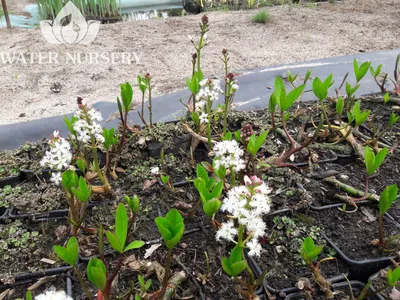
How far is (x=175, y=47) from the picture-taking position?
452 cm

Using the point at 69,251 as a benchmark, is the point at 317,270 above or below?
below

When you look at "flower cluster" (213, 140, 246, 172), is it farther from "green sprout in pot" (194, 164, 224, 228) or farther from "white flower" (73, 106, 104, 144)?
"white flower" (73, 106, 104, 144)

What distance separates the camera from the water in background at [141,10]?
21.6ft

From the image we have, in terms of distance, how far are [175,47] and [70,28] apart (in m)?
1.61

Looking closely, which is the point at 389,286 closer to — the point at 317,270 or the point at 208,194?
the point at 317,270

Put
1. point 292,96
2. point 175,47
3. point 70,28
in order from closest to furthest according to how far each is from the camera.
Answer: point 292,96
point 175,47
point 70,28

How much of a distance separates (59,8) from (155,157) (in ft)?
13.3

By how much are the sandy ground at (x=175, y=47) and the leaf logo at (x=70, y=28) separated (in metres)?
0.12

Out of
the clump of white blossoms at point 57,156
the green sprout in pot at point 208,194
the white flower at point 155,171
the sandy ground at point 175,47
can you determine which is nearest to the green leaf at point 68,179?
the clump of white blossoms at point 57,156

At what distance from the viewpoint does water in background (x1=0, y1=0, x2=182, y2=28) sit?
21.6ft

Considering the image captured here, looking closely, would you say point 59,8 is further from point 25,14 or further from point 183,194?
point 183,194

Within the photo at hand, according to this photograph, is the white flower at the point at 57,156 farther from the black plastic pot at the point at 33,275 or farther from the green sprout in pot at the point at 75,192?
the black plastic pot at the point at 33,275

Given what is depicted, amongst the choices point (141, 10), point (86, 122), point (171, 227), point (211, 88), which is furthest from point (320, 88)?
point (141, 10)

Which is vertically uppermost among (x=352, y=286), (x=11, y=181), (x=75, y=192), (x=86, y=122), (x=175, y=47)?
(x=86, y=122)
